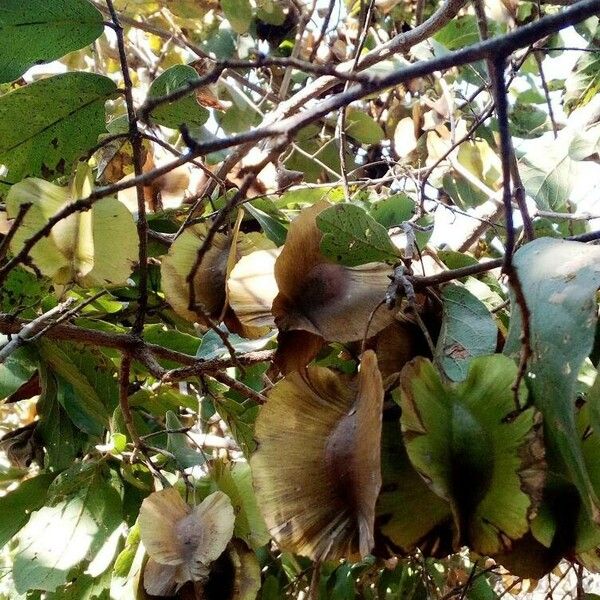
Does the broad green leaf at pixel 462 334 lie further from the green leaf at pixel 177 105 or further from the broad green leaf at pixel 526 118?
the broad green leaf at pixel 526 118

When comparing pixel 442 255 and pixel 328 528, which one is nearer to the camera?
pixel 328 528

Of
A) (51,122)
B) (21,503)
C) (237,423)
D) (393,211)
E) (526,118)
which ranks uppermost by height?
(51,122)

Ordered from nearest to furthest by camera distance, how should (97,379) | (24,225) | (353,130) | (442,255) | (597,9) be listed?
(597,9) → (24,225) → (442,255) → (97,379) → (353,130)

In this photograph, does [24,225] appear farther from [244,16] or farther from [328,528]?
[244,16]

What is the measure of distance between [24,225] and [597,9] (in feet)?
1.52

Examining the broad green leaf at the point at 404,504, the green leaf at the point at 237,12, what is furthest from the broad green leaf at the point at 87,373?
the green leaf at the point at 237,12

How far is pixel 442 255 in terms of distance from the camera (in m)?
0.79

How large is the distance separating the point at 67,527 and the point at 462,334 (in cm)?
54

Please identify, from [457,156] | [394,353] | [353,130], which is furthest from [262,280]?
[353,130]

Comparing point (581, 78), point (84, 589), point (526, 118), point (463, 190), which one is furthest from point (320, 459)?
point (526, 118)

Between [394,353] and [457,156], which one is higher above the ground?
[394,353]

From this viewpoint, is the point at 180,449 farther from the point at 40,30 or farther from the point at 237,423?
the point at 40,30

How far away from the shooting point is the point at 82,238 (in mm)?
623

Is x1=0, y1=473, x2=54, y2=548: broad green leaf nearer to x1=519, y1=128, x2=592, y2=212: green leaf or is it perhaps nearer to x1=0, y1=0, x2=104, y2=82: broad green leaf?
x1=0, y1=0, x2=104, y2=82: broad green leaf
